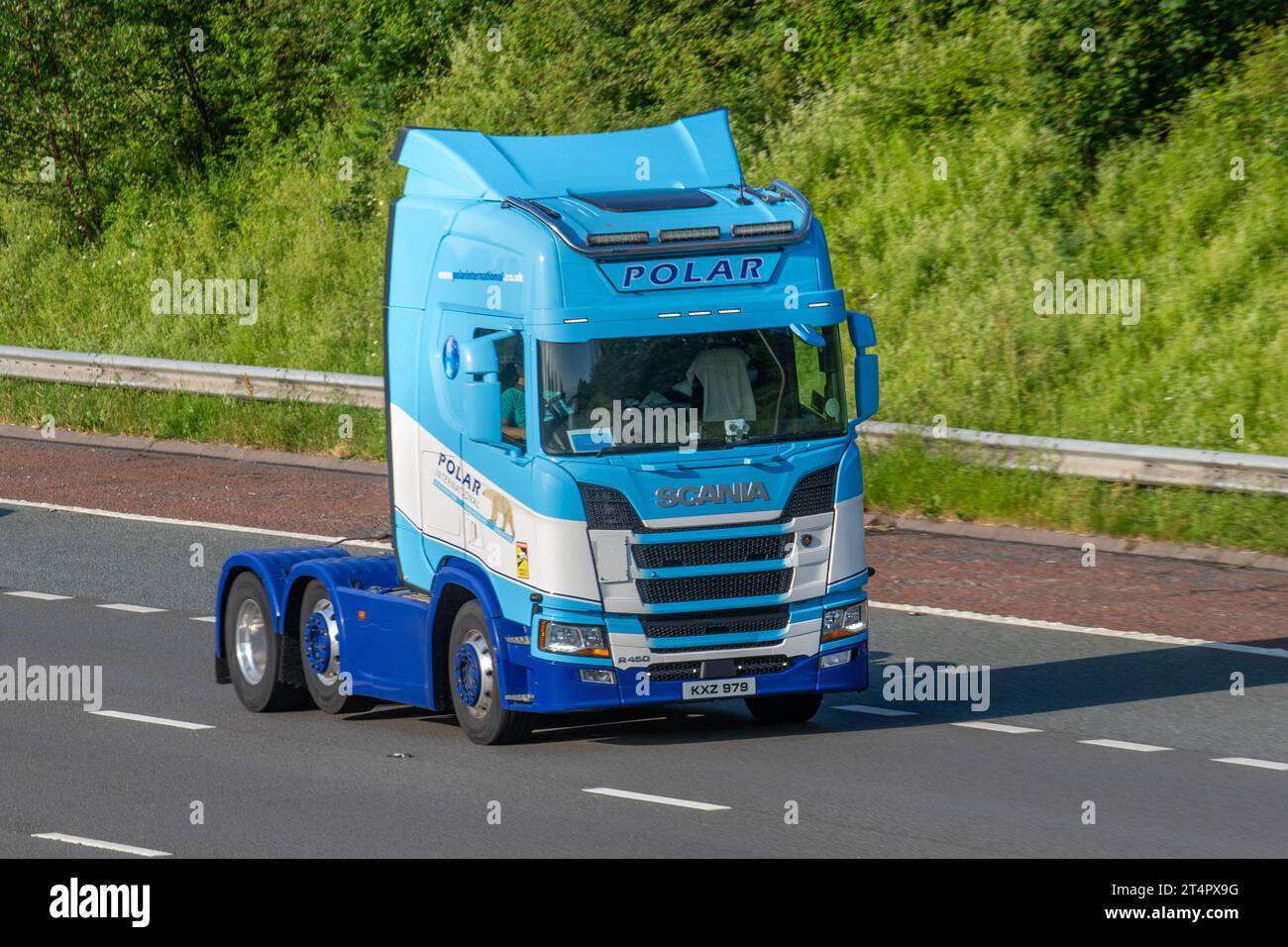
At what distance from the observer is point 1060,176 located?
23.3 meters

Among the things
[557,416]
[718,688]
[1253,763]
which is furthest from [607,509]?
[1253,763]

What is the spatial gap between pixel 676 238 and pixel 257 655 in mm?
3800

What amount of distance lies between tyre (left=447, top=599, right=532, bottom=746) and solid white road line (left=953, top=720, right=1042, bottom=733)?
2.44 m

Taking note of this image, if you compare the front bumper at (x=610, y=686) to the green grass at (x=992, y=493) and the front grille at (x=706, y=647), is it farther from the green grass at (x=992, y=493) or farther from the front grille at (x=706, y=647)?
the green grass at (x=992, y=493)

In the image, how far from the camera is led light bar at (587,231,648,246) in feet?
35.0

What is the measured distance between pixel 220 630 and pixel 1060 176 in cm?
1347

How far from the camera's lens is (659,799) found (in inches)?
389

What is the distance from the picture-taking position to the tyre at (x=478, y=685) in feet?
36.0

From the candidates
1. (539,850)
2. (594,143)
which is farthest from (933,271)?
(539,850)

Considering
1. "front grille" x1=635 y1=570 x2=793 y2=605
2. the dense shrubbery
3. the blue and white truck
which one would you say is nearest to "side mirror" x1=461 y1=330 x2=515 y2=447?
the blue and white truck

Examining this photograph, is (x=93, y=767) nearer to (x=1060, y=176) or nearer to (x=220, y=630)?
(x=220, y=630)

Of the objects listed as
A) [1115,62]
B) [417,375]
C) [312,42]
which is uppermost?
[312,42]

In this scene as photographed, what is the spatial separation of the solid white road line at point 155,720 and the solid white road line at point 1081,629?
5.39m

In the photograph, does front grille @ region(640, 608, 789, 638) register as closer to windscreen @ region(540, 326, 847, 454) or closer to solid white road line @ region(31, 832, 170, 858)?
windscreen @ region(540, 326, 847, 454)
